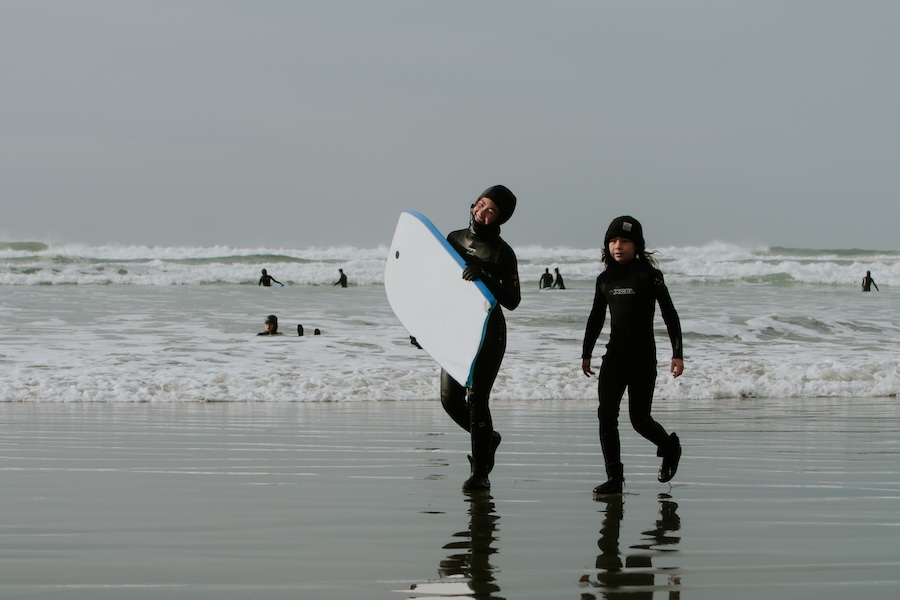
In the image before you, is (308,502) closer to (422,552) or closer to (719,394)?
(422,552)

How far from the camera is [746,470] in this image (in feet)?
19.8

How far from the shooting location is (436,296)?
5.68 metres

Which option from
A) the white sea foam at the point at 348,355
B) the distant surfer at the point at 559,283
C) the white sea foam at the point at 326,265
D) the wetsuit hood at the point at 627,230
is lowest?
the white sea foam at the point at 348,355

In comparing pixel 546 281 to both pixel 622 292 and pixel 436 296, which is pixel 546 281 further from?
pixel 622 292

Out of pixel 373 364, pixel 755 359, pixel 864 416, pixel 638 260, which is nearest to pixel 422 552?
pixel 638 260

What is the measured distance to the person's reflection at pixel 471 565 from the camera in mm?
3123

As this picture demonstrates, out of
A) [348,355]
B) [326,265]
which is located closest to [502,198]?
[348,355]

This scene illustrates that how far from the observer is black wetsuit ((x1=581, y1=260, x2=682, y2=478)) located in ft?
17.7

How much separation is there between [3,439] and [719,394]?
329 inches

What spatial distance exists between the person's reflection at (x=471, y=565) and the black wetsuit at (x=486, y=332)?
98 centimetres

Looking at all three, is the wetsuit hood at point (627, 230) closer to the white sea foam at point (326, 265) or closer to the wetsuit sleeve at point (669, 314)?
the wetsuit sleeve at point (669, 314)

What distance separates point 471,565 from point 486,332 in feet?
6.59

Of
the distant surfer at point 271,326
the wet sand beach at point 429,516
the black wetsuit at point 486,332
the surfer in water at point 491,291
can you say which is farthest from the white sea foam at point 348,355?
the surfer in water at point 491,291

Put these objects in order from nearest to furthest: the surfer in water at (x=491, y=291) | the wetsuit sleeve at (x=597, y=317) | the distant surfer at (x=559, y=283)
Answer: the surfer in water at (x=491, y=291) < the wetsuit sleeve at (x=597, y=317) < the distant surfer at (x=559, y=283)
